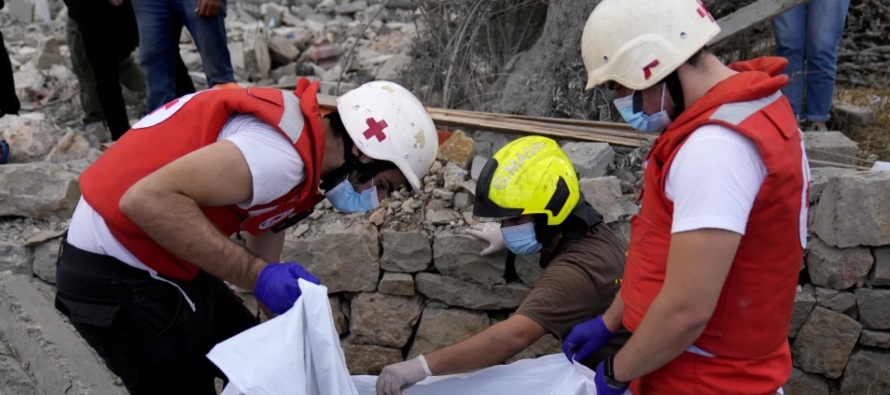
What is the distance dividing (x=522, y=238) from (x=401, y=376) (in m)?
0.72

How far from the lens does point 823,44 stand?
183 inches

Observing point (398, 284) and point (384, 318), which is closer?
point (398, 284)

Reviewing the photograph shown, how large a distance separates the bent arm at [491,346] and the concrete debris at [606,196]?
1.19 metres

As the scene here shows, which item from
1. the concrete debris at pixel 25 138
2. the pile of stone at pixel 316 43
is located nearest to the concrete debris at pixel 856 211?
the pile of stone at pixel 316 43

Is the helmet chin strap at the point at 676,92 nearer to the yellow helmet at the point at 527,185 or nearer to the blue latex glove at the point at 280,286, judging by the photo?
the yellow helmet at the point at 527,185

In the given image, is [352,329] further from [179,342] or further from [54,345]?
[54,345]

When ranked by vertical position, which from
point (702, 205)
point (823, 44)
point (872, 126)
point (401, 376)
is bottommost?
point (872, 126)

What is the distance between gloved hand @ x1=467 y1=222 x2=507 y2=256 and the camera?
3.91 m

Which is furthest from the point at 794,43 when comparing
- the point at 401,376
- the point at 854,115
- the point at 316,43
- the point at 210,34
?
the point at 316,43

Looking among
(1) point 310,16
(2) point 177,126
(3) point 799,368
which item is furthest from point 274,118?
(1) point 310,16

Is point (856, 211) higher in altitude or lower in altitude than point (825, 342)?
higher

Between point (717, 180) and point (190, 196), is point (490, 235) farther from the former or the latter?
point (717, 180)

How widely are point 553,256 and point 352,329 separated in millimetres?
1574

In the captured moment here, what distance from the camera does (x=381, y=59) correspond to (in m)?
7.70
